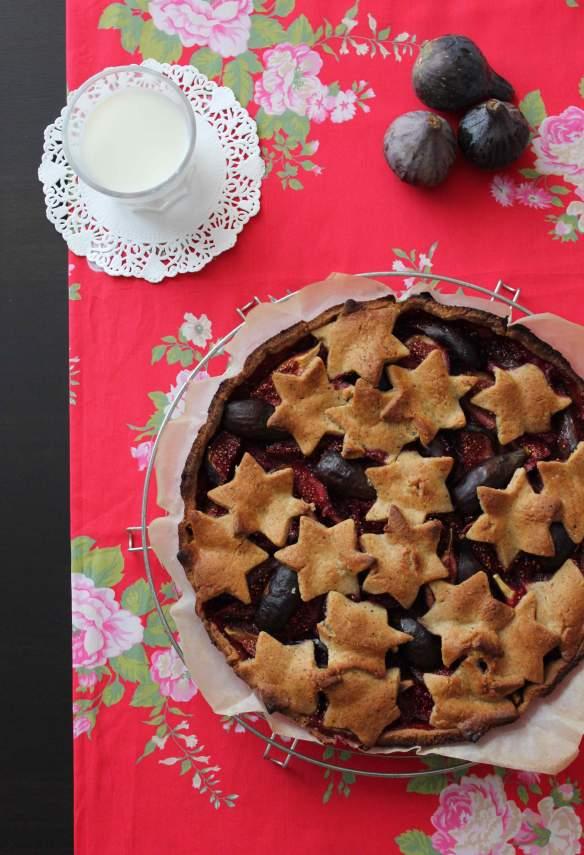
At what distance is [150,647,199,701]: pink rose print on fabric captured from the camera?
2135 mm

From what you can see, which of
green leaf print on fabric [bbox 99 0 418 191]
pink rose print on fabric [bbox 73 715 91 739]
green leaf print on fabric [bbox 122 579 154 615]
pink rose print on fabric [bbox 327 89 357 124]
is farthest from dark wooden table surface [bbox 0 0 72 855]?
pink rose print on fabric [bbox 327 89 357 124]

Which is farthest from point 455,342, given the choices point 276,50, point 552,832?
point 552,832

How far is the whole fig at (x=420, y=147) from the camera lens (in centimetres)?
203

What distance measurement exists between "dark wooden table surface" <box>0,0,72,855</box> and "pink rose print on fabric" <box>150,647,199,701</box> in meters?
0.24

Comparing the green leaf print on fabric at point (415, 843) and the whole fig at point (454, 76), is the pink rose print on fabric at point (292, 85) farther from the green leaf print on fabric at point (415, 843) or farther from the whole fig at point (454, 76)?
the green leaf print on fabric at point (415, 843)

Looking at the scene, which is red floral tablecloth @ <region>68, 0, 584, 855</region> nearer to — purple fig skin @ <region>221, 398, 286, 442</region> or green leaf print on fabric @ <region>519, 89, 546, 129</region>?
green leaf print on fabric @ <region>519, 89, 546, 129</region>

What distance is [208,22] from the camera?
223 centimetres

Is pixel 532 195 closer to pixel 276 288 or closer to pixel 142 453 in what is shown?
pixel 276 288

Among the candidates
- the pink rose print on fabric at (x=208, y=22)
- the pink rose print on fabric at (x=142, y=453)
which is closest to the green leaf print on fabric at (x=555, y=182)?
the pink rose print on fabric at (x=208, y=22)

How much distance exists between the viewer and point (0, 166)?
225 centimetres

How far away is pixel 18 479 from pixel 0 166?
30.2 inches

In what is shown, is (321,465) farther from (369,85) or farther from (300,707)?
(369,85)

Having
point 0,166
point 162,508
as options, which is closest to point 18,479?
point 162,508

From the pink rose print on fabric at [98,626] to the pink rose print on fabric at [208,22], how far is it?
4.33 ft
